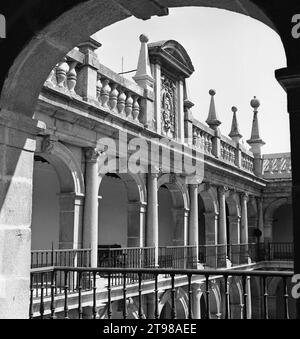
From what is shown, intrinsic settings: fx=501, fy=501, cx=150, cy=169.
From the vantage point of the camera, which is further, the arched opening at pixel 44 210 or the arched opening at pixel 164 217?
the arched opening at pixel 164 217

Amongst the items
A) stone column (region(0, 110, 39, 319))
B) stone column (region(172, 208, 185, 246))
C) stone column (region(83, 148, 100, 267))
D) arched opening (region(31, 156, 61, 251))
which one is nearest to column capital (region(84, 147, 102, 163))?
stone column (region(83, 148, 100, 267))

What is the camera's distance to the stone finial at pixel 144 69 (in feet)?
41.0

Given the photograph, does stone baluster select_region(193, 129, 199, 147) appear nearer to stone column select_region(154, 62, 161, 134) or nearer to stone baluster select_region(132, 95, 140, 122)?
stone column select_region(154, 62, 161, 134)

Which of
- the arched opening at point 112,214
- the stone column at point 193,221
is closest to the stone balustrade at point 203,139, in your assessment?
the stone column at point 193,221

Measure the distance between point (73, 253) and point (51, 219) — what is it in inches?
180

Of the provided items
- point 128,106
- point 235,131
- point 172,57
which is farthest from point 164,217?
point 128,106

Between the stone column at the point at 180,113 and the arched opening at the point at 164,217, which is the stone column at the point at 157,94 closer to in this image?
the stone column at the point at 180,113

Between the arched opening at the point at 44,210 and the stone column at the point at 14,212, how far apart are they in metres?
9.96

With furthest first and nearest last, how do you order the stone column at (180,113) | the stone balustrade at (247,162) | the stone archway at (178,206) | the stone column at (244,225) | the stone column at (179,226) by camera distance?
the stone balustrade at (247,162), the stone column at (244,225), the stone column at (179,226), the stone archway at (178,206), the stone column at (180,113)

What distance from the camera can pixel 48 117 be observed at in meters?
9.10

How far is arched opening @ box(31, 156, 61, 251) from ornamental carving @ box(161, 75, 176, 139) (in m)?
3.32

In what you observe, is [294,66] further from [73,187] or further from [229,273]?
[73,187]

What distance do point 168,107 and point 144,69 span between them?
166 centimetres

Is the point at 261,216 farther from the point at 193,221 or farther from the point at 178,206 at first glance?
the point at 178,206
